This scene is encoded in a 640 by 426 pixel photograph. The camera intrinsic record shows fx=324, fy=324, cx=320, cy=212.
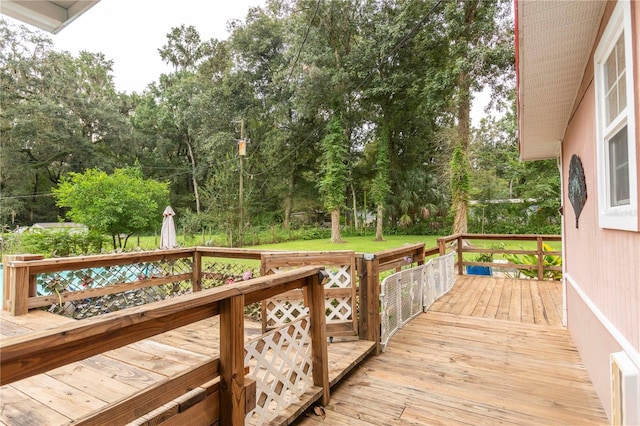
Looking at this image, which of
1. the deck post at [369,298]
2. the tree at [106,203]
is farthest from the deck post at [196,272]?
the tree at [106,203]

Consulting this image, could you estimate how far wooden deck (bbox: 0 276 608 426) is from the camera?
202 centimetres

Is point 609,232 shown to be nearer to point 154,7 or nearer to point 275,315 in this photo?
point 275,315

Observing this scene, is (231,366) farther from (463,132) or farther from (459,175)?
(463,132)

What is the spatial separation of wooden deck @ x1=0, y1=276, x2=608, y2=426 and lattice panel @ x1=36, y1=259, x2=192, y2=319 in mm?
512

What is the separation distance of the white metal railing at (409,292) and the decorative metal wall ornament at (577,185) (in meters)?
1.73

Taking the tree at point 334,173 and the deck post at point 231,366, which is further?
the tree at point 334,173

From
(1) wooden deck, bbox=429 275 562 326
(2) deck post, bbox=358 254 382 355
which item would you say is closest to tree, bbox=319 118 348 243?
(1) wooden deck, bbox=429 275 562 326

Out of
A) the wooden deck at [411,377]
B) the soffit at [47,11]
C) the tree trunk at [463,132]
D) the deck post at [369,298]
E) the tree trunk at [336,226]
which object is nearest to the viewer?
the soffit at [47,11]

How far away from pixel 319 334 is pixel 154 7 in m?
16.8

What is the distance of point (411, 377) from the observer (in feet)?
8.64

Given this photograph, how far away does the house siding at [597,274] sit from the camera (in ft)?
5.00

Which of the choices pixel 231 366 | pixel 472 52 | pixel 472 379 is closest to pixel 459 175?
pixel 472 52

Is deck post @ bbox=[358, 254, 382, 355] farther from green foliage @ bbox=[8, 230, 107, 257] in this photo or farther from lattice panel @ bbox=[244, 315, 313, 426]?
green foliage @ bbox=[8, 230, 107, 257]

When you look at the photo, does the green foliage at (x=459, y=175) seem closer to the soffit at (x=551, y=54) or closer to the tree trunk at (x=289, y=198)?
the soffit at (x=551, y=54)
